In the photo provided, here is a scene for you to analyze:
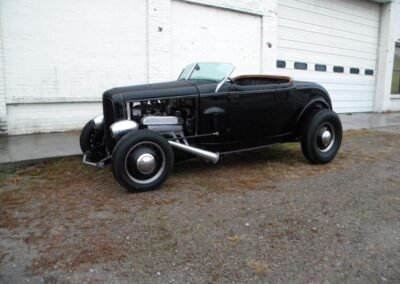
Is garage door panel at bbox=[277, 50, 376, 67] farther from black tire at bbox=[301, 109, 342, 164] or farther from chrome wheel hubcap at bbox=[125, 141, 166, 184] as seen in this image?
chrome wheel hubcap at bbox=[125, 141, 166, 184]

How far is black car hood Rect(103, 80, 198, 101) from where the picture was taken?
461cm

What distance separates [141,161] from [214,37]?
6398 millimetres

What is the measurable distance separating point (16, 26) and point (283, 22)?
7.33 m

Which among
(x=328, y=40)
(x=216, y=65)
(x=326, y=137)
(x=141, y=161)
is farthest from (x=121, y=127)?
(x=328, y=40)

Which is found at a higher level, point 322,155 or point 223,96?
point 223,96

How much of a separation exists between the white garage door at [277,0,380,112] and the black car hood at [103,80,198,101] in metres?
7.12

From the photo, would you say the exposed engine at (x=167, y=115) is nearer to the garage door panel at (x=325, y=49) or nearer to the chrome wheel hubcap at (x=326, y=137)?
the chrome wheel hubcap at (x=326, y=137)

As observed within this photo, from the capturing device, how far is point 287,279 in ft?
8.66

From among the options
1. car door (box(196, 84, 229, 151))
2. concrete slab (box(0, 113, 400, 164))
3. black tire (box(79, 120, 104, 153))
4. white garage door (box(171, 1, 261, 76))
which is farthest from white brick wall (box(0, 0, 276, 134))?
car door (box(196, 84, 229, 151))


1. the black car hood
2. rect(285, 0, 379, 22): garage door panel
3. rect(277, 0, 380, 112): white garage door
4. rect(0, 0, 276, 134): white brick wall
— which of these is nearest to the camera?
the black car hood

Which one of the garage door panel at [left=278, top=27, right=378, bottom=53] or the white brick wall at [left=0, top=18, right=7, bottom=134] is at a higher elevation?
the garage door panel at [left=278, top=27, right=378, bottom=53]

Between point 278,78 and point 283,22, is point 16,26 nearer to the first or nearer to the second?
point 278,78

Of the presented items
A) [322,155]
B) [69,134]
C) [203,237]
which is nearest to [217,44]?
[69,134]

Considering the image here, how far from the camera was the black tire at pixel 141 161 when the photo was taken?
13.6ft
